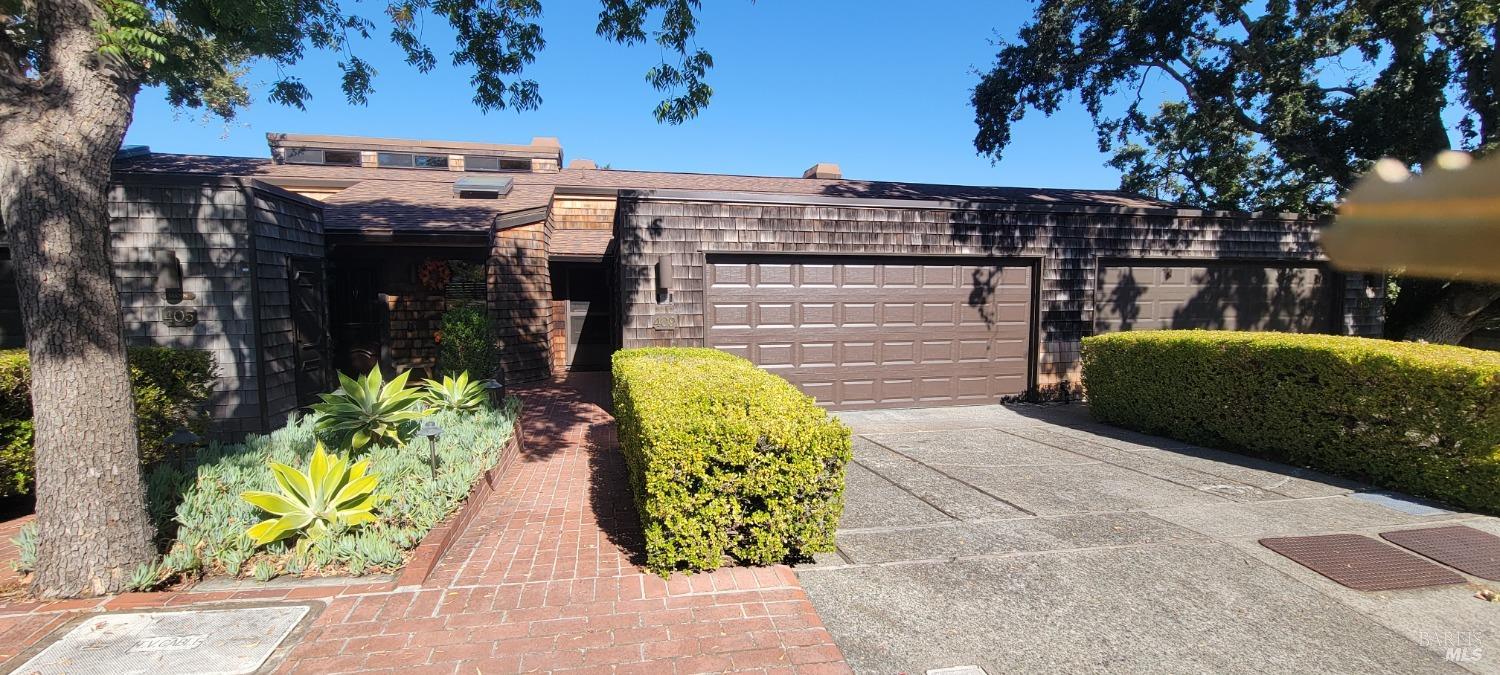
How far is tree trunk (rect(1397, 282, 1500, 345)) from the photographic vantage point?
33.6 ft

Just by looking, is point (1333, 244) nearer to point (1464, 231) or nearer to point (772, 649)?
point (1464, 231)

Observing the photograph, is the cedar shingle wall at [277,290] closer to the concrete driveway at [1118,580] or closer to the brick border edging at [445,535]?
the brick border edging at [445,535]

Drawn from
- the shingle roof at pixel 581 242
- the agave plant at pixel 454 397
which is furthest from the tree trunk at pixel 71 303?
the shingle roof at pixel 581 242

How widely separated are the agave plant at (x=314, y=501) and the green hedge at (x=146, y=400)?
1.00 meters

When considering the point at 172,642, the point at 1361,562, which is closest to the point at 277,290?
the point at 172,642

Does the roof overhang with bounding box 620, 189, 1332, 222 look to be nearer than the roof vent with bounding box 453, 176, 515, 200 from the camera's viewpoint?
Yes

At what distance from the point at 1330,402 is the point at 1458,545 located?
6.53ft

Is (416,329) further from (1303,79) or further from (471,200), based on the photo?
(1303,79)

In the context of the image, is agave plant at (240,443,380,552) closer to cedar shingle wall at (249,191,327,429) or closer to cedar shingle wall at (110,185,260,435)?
cedar shingle wall at (110,185,260,435)

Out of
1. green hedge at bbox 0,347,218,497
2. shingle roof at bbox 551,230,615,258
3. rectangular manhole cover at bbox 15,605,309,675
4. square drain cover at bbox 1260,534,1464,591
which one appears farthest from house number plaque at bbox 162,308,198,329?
square drain cover at bbox 1260,534,1464,591

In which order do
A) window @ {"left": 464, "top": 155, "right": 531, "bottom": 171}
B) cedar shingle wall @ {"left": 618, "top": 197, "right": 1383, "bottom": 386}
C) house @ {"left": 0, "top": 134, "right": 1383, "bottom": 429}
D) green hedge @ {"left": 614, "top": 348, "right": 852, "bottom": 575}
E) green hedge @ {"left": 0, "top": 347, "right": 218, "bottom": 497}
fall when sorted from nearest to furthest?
green hedge @ {"left": 614, "top": 348, "right": 852, "bottom": 575} → green hedge @ {"left": 0, "top": 347, "right": 218, "bottom": 497} → house @ {"left": 0, "top": 134, "right": 1383, "bottom": 429} → cedar shingle wall @ {"left": 618, "top": 197, "right": 1383, "bottom": 386} → window @ {"left": 464, "top": 155, "right": 531, "bottom": 171}

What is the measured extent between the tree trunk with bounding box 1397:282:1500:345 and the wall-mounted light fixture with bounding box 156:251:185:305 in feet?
58.4

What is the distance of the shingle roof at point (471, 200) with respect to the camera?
918 cm

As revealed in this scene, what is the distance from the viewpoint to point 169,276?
19.8ft
